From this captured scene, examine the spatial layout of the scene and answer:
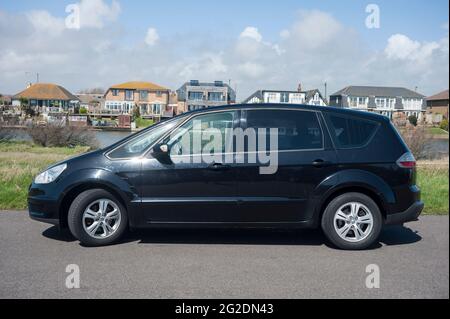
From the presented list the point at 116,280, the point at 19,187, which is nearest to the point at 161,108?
the point at 19,187

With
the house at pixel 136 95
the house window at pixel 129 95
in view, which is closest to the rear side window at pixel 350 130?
the house at pixel 136 95

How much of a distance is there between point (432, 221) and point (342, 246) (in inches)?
89.3

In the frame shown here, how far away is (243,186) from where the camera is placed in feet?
18.0

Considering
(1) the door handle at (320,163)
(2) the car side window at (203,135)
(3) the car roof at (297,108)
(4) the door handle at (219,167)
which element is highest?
(3) the car roof at (297,108)

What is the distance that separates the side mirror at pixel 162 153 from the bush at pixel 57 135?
20.5 metres

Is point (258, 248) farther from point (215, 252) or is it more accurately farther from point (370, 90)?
point (370, 90)

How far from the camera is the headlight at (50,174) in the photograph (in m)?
A: 5.62

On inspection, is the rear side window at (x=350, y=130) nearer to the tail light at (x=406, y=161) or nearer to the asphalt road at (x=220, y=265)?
the tail light at (x=406, y=161)

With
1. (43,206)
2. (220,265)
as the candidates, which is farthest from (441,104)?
(43,206)

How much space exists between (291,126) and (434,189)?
14.4 ft

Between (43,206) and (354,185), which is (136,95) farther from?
(354,185)

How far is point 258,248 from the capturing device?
554 cm

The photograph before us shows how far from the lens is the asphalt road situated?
415 cm
